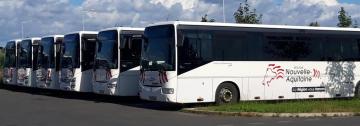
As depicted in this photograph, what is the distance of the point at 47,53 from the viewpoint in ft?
103

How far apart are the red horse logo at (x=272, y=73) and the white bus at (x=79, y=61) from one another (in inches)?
311

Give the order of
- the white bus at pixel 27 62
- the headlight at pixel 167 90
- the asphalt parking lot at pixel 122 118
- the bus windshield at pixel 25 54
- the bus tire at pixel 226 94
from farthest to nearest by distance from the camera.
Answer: the bus windshield at pixel 25 54 → the white bus at pixel 27 62 → the bus tire at pixel 226 94 → the headlight at pixel 167 90 → the asphalt parking lot at pixel 122 118

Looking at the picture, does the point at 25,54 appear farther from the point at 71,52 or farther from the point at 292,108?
the point at 292,108

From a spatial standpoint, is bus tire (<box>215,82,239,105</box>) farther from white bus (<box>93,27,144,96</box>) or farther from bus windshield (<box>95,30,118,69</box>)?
bus windshield (<box>95,30,118,69</box>)

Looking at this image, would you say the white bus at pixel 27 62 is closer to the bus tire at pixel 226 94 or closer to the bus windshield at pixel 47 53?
the bus windshield at pixel 47 53

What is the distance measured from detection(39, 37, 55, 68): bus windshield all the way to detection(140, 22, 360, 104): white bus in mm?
9897

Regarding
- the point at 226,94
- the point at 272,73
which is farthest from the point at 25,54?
the point at 272,73

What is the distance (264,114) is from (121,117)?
13.7 ft

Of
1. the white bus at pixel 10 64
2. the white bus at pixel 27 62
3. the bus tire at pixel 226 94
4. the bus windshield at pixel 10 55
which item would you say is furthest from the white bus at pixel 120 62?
the bus windshield at pixel 10 55

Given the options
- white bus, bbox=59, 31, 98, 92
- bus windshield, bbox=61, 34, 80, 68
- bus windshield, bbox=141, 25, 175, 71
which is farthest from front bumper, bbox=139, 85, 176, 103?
bus windshield, bbox=61, 34, 80, 68

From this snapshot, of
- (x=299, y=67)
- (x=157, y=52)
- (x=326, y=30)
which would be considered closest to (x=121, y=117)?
(x=157, y=52)

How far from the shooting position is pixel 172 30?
68.9ft

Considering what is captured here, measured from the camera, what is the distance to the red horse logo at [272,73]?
23.4m

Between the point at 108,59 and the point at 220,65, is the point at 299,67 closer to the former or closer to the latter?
the point at 220,65
